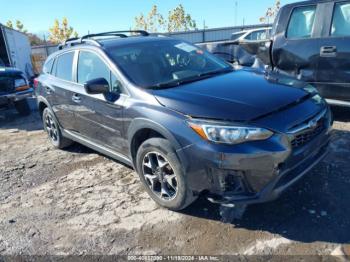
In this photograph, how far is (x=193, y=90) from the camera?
11.1 ft

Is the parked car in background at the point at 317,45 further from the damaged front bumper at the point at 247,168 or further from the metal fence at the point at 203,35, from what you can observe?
the metal fence at the point at 203,35

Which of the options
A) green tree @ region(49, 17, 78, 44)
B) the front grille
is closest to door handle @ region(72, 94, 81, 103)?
the front grille

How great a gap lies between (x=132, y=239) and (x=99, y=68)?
6.91 ft

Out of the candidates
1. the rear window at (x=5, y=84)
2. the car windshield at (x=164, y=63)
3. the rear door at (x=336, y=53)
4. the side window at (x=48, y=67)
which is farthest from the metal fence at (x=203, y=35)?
the car windshield at (x=164, y=63)

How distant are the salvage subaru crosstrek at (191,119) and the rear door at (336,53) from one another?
68.8 inches

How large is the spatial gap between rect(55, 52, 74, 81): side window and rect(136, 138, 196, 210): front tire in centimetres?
204

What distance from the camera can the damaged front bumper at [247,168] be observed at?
277 cm

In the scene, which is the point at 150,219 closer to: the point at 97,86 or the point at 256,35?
the point at 97,86

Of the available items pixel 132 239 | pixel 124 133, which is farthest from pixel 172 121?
pixel 132 239

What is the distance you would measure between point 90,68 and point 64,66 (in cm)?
98

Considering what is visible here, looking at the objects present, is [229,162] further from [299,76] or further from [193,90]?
[299,76]

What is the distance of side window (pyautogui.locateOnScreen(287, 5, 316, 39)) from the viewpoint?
5.36 metres

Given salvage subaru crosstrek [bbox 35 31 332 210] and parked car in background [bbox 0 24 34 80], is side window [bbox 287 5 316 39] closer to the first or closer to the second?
salvage subaru crosstrek [bbox 35 31 332 210]

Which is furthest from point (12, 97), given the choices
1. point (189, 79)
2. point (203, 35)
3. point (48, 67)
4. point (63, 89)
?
point (203, 35)
